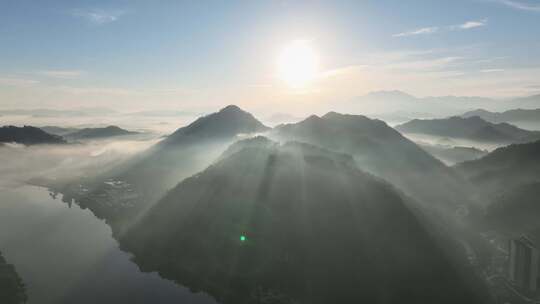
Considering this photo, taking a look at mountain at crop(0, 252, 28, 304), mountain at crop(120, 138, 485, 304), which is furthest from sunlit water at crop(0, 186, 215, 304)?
mountain at crop(120, 138, 485, 304)

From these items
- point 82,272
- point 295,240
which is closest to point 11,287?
point 82,272

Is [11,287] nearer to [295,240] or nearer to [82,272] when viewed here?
[82,272]

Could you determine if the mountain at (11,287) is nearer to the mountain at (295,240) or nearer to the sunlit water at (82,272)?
the sunlit water at (82,272)

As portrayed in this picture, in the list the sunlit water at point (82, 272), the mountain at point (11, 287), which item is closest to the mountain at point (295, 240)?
the sunlit water at point (82, 272)

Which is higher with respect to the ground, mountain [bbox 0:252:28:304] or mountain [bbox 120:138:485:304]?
mountain [bbox 120:138:485:304]

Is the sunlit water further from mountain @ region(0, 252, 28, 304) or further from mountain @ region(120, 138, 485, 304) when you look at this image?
mountain @ region(120, 138, 485, 304)

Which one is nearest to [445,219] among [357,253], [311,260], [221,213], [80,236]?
[357,253]
